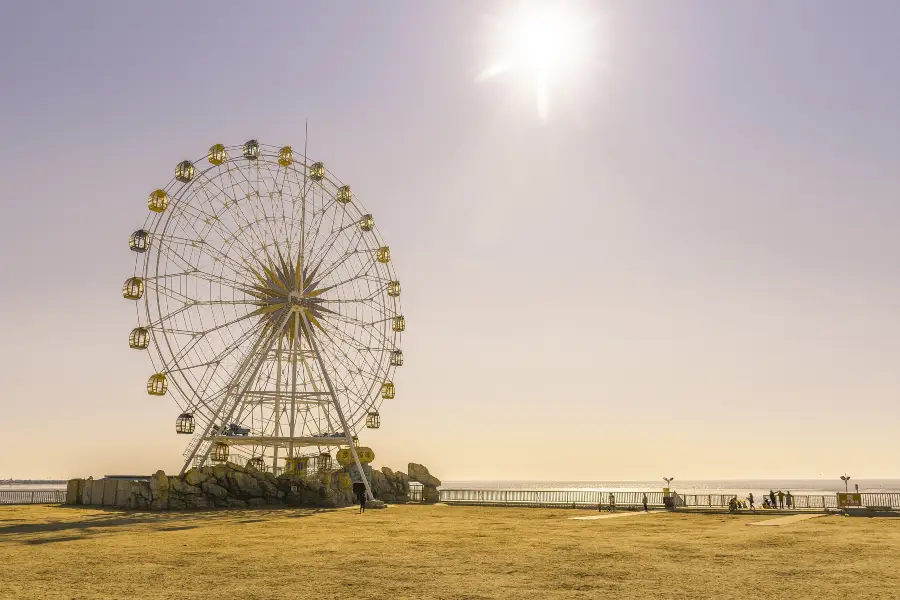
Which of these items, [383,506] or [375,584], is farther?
[383,506]

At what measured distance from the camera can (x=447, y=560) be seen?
19391mm

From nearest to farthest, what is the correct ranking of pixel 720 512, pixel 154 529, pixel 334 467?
pixel 154 529, pixel 720 512, pixel 334 467

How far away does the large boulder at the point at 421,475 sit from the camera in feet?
202

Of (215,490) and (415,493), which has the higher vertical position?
(215,490)

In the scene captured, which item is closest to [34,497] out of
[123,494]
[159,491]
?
[123,494]

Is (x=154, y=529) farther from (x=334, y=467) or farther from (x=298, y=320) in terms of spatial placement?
(x=334, y=467)

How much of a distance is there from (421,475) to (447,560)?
43495 millimetres

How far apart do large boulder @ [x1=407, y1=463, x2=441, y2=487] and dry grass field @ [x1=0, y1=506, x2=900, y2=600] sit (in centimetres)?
2951

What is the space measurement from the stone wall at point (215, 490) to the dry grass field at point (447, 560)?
10140mm

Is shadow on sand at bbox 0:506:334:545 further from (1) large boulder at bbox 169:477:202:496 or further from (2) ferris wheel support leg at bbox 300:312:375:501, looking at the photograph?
(2) ferris wheel support leg at bbox 300:312:375:501

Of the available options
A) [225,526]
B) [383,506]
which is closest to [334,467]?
[383,506]

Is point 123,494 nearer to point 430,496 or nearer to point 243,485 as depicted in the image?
point 243,485

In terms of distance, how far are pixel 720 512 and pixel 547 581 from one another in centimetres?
2914

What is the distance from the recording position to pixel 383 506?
→ 1900 inches
